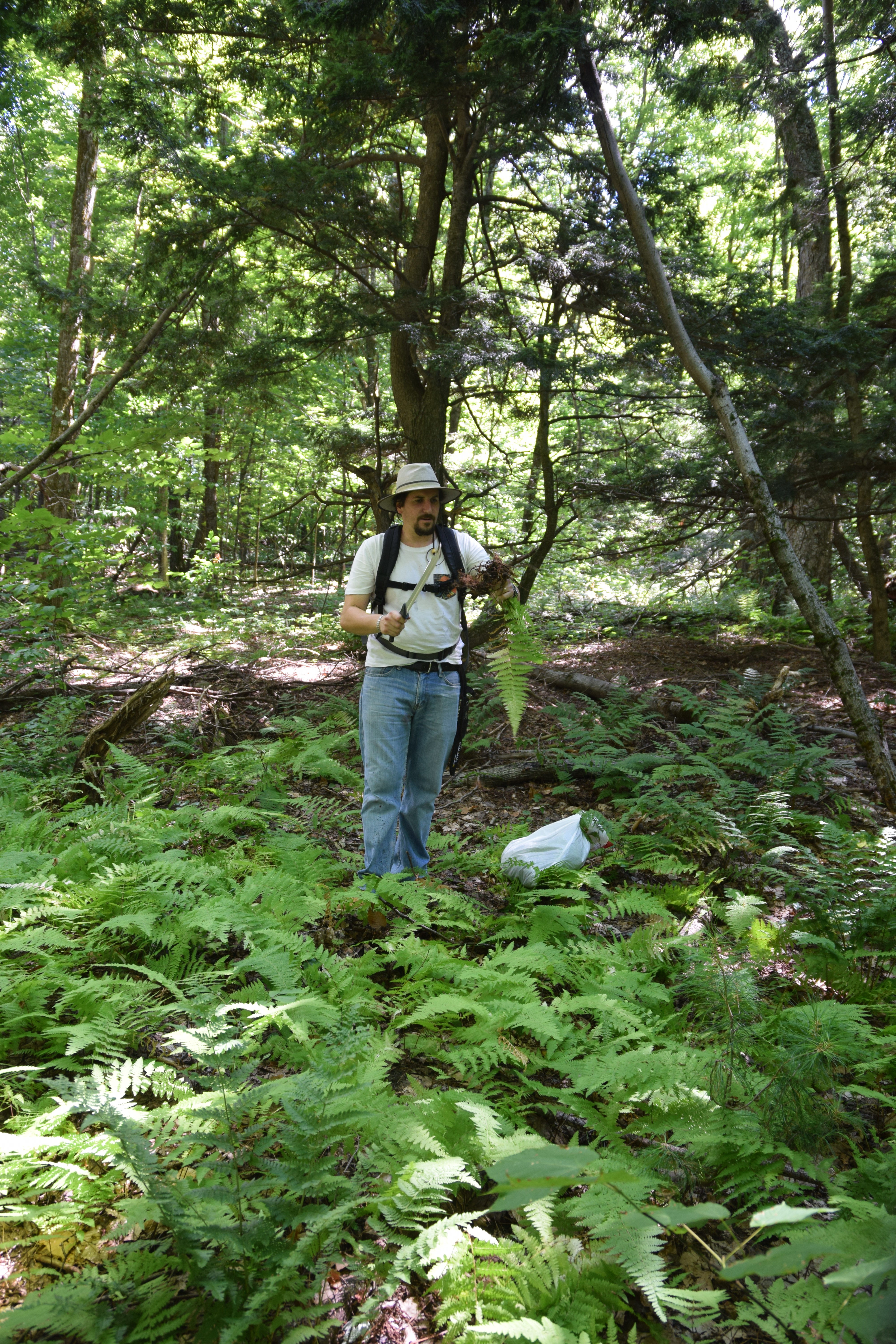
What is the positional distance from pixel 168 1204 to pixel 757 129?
21156 millimetres

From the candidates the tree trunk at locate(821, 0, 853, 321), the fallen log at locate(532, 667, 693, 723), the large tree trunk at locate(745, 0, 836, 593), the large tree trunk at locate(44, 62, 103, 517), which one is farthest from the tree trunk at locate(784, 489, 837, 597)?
the large tree trunk at locate(44, 62, 103, 517)

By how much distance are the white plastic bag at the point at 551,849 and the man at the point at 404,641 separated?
819 mm

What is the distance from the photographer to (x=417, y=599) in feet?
12.8

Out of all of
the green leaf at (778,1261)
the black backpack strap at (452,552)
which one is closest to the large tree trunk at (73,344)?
the black backpack strap at (452,552)

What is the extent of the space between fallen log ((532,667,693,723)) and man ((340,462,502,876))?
3.59 metres

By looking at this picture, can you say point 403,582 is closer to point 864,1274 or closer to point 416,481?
point 416,481

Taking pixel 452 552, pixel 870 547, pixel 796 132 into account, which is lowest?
pixel 452 552

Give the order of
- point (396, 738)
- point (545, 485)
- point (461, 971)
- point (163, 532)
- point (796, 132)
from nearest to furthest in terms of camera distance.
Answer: point (461, 971) → point (396, 738) → point (545, 485) → point (796, 132) → point (163, 532)

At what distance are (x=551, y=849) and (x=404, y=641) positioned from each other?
1683 millimetres

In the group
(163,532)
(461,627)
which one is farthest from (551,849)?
(163,532)

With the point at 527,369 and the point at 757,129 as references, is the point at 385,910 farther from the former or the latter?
the point at 757,129

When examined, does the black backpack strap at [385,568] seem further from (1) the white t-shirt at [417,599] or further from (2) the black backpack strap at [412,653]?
(2) the black backpack strap at [412,653]

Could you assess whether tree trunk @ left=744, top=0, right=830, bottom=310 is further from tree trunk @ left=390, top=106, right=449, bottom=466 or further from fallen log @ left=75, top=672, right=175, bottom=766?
fallen log @ left=75, top=672, right=175, bottom=766

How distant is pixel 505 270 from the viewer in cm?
997
